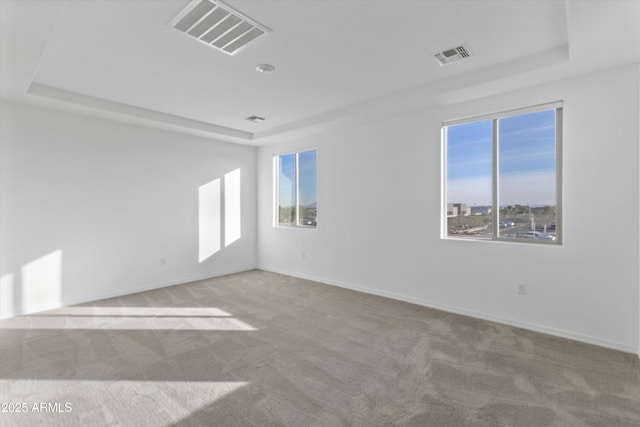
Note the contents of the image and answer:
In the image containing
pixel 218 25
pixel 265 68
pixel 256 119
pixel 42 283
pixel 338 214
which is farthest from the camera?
pixel 338 214

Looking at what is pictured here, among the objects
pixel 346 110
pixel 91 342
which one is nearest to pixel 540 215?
pixel 346 110

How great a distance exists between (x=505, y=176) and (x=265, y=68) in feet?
9.65

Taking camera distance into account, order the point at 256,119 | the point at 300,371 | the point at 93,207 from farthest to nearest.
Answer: the point at 256,119 → the point at 93,207 → the point at 300,371

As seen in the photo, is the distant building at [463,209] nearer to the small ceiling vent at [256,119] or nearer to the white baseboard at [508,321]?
the white baseboard at [508,321]

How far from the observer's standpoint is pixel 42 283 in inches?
151

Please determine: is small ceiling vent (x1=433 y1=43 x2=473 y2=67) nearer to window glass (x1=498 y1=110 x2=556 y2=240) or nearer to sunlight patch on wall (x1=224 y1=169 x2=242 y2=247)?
window glass (x1=498 y1=110 x2=556 y2=240)

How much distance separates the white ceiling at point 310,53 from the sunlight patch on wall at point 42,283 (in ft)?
6.52

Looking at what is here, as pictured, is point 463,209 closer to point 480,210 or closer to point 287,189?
point 480,210

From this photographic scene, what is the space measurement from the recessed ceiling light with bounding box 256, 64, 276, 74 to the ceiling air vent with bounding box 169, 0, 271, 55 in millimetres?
357

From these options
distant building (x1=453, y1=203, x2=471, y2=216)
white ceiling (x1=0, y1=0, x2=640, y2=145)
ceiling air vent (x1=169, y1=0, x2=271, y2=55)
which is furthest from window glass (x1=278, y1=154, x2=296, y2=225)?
ceiling air vent (x1=169, y1=0, x2=271, y2=55)

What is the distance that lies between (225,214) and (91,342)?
319 centimetres

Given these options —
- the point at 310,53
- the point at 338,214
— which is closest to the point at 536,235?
the point at 338,214

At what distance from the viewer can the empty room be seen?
214 centimetres

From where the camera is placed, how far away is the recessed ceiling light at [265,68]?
2.98 meters
